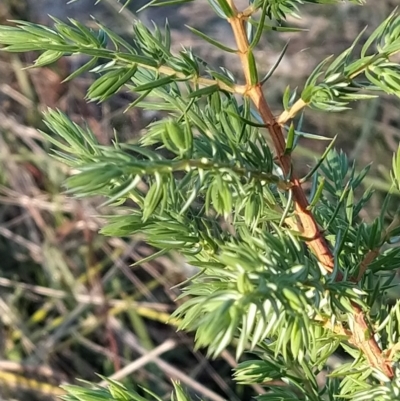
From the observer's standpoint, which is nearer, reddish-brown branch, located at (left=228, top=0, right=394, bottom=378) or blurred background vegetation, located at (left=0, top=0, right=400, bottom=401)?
reddish-brown branch, located at (left=228, top=0, right=394, bottom=378)

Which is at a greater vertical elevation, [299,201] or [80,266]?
[299,201]

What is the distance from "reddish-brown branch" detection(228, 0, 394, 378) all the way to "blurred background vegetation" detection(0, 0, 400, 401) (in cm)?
103

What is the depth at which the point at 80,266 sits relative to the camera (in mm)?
1724

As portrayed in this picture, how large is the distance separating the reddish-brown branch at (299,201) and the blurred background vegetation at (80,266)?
1031 mm

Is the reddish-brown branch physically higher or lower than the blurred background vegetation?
higher

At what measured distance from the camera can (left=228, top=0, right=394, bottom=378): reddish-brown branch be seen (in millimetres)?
→ 376

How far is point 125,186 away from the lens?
0.96ft

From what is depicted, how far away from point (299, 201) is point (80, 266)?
140cm

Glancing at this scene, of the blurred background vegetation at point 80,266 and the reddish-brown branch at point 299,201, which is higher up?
the reddish-brown branch at point 299,201

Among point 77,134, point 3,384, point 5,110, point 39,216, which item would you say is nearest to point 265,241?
point 77,134

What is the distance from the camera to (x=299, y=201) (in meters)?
0.38

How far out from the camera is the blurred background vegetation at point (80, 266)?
1.57 meters

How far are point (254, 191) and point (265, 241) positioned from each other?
0.03 meters

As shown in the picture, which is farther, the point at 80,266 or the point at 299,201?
the point at 80,266
